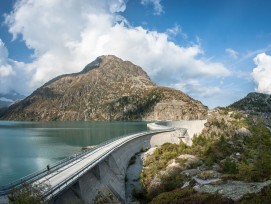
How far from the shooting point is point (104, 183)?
169ft

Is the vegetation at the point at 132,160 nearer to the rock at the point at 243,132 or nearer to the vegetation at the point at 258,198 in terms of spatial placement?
the rock at the point at 243,132

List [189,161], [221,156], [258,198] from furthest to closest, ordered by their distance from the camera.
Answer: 1. [221,156]
2. [189,161]
3. [258,198]

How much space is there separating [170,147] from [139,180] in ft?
96.2

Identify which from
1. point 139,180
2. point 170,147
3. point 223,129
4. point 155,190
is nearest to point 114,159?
point 139,180

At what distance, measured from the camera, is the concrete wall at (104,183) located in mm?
40366

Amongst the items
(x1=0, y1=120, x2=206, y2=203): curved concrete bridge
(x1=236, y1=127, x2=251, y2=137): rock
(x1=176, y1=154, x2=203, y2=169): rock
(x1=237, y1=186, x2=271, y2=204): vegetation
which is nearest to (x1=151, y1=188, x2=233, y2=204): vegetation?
(x1=237, y1=186, x2=271, y2=204): vegetation

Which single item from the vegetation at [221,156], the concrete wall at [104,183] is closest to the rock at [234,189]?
the vegetation at [221,156]

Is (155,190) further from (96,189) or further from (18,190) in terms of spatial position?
(18,190)

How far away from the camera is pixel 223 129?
116125mm

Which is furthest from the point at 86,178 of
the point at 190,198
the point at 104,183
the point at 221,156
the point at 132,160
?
the point at 132,160

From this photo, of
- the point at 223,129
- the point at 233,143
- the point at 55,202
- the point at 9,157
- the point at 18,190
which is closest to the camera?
the point at 18,190

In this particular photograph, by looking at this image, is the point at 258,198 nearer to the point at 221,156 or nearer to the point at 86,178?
the point at 86,178

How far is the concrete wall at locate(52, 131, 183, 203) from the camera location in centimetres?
4037

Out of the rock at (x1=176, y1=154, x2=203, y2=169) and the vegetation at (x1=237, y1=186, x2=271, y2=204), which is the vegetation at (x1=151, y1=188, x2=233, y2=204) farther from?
the rock at (x1=176, y1=154, x2=203, y2=169)
